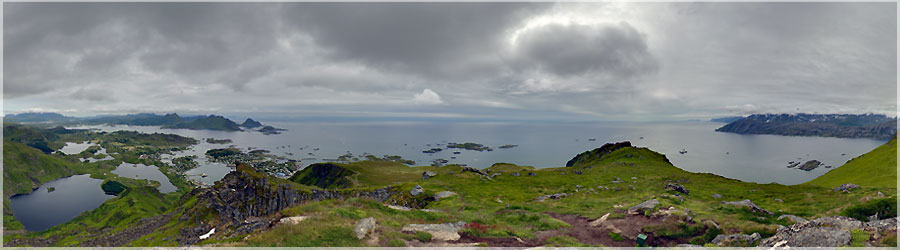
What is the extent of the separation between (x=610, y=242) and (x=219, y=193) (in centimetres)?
11559

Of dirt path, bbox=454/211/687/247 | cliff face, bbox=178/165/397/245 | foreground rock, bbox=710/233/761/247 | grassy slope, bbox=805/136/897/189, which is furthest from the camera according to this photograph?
cliff face, bbox=178/165/397/245

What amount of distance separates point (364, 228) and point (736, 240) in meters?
24.0

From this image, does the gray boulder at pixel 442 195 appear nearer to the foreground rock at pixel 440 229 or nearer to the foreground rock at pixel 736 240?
the foreground rock at pixel 440 229

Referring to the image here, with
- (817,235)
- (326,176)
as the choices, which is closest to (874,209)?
(817,235)

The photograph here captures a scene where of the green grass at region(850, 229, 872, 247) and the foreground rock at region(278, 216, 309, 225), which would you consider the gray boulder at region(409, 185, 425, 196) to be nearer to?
the foreground rock at region(278, 216, 309, 225)

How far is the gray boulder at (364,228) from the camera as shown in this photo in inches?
720

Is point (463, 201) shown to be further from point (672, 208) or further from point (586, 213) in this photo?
point (672, 208)

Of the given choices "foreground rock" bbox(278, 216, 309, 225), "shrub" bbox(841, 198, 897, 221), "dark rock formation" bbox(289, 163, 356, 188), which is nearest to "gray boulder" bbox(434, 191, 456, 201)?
"foreground rock" bbox(278, 216, 309, 225)

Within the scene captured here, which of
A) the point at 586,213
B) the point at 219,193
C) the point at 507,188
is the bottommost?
the point at 219,193

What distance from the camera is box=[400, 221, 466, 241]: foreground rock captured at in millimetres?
19977

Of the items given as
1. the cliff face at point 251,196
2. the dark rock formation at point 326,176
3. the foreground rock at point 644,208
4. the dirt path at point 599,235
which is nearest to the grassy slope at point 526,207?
the dirt path at point 599,235

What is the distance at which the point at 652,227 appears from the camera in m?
24.6

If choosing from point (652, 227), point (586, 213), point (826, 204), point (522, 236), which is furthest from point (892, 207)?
point (522, 236)

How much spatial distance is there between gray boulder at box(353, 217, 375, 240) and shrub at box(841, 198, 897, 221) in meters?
39.4
